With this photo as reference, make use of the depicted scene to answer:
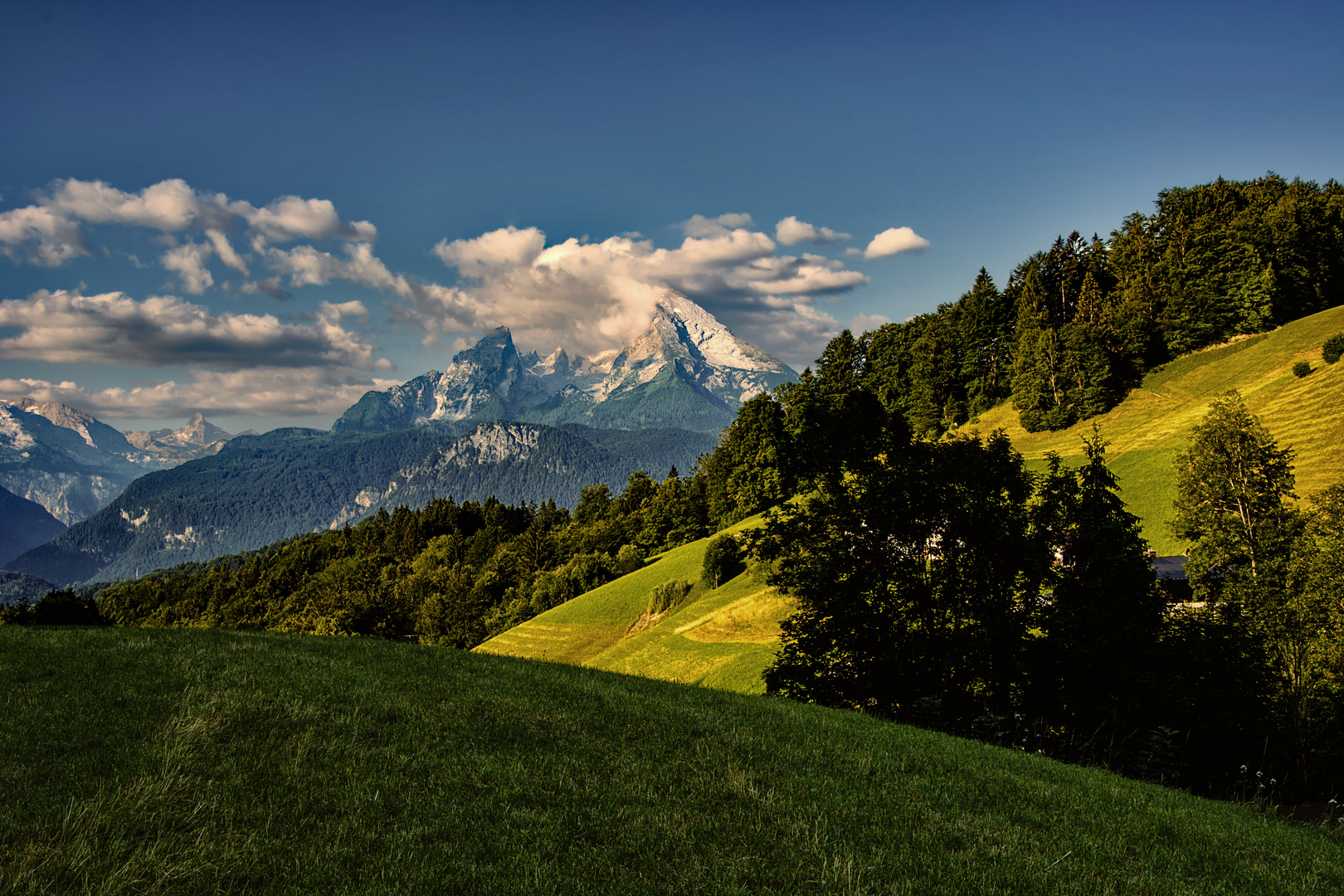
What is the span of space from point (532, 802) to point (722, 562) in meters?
49.3

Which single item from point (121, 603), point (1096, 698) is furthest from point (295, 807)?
point (121, 603)

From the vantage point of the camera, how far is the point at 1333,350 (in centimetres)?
5538

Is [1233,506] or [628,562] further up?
[1233,506]

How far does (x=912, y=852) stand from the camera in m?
6.60

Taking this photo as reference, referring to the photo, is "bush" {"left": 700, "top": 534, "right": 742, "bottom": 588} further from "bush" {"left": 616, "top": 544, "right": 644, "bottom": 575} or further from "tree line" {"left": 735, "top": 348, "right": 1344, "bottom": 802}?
"tree line" {"left": 735, "top": 348, "right": 1344, "bottom": 802}

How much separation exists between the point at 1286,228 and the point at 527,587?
11636 cm

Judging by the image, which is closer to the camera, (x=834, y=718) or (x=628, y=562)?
(x=834, y=718)

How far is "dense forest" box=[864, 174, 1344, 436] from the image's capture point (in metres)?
77.9

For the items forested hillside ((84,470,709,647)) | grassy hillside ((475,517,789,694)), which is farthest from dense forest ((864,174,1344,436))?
forested hillside ((84,470,709,647))

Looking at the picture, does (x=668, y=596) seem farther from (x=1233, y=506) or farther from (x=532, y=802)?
(x=532, y=802)

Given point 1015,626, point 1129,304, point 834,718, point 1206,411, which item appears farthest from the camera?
point 1129,304

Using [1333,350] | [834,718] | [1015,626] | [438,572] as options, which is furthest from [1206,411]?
[438,572]

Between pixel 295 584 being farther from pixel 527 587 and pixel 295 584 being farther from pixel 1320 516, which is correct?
pixel 1320 516

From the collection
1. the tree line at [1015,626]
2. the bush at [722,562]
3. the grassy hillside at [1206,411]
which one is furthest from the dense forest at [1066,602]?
the bush at [722,562]
